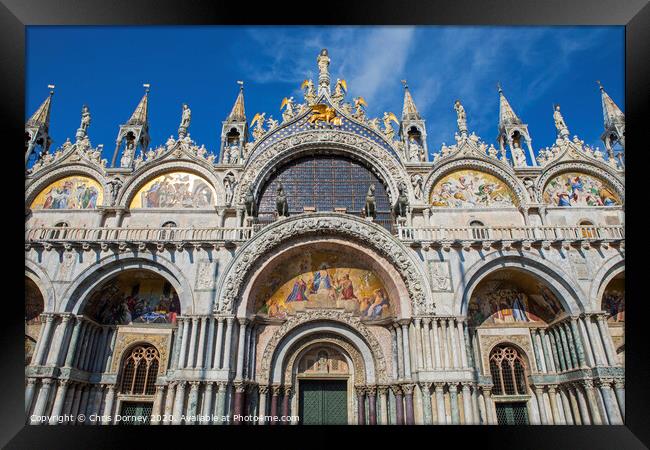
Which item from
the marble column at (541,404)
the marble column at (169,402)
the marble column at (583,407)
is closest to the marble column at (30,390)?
the marble column at (169,402)

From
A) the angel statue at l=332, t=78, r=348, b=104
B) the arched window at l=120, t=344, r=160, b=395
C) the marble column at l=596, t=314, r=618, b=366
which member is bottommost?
the arched window at l=120, t=344, r=160, b=395

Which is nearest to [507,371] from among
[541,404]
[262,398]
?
[541,404]

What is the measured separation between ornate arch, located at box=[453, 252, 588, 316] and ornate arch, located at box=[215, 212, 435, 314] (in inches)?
49.5

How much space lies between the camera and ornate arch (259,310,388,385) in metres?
13.9

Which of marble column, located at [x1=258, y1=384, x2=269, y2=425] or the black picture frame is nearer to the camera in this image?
the black picture frame

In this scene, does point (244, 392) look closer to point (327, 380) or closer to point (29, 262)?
point (327, 380)

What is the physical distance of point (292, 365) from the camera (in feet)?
46.4

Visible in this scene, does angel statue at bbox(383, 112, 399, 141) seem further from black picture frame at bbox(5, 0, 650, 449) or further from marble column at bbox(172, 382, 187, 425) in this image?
marble column at bbox(172, 382, 187, 425)

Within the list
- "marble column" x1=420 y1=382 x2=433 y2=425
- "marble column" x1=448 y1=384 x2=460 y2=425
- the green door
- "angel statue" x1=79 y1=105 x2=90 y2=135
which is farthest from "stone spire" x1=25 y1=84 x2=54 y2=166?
"marble column" x1=448 y1=384 x2=460 y2=425

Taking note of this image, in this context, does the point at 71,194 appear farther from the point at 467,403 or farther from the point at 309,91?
the point at 467,403

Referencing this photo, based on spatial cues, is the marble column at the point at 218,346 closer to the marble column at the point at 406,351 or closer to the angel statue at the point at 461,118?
the marble column at the point at 406,351

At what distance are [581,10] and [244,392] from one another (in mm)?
13167
